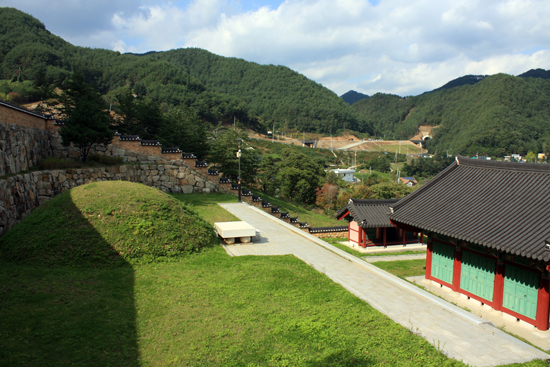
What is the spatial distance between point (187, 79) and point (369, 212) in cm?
8447

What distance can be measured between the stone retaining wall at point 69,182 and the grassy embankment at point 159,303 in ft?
6.15

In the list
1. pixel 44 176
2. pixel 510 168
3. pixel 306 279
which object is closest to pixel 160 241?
pixel 306 279

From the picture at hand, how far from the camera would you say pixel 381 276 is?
8586 mm

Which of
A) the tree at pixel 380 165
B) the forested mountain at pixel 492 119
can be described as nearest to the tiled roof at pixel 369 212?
the tree at pixel 380 165

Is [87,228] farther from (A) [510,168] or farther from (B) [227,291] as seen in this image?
(A) [510,168]

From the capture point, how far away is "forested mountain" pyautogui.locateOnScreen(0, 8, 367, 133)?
60688 mm

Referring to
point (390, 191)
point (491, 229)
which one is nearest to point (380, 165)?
point (390, 191)

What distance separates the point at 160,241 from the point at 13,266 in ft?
10.2

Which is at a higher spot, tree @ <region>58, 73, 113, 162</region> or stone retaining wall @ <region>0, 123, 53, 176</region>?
tree @ <region>58, 73, 113, 162</region>

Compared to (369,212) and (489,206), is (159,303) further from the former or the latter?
(369,212)

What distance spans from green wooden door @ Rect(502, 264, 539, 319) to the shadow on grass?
8.52 metres

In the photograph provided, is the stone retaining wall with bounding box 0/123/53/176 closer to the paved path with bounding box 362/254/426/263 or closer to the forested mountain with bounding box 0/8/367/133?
the paved path with bounding box 362/254/426/263

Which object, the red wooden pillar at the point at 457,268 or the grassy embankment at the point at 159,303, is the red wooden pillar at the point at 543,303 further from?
the grassy embankment at the point at 159,303

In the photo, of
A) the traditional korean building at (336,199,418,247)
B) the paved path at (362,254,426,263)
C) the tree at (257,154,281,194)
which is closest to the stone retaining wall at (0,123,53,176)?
the paved path at (362,254,426,263)
